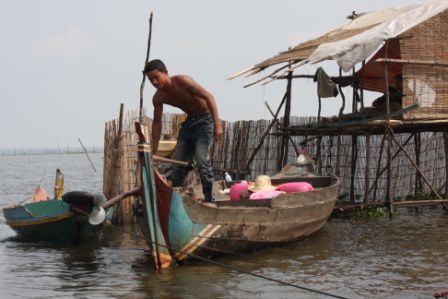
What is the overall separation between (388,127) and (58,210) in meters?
5.44

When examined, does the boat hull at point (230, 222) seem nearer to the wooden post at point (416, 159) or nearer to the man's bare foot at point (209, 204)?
the man's bare foot at point (209, 204)

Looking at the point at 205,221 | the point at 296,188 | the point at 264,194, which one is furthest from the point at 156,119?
the point at 296,188

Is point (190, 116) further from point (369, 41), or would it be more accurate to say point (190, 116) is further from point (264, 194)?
point (369, 41)

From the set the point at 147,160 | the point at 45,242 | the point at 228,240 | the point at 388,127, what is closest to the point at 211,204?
the point at 228,240

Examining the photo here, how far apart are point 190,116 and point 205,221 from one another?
4.63ft

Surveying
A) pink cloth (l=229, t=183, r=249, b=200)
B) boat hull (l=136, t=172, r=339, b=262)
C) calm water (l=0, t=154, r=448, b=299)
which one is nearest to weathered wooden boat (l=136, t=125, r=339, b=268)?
boat hull (l=136, t=172, r=339, b=262)

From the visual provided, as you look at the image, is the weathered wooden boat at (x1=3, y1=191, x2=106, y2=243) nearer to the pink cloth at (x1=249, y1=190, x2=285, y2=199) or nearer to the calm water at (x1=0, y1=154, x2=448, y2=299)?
the calm water at (x1=0, y1=154, x2=448, y2=299)

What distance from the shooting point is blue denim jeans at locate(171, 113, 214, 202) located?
8.31 m

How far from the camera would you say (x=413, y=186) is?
50.2 feet

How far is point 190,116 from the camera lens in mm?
8539

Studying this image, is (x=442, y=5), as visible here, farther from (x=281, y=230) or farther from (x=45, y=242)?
(x=45, y=242)

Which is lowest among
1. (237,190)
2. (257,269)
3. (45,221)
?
(257,269)

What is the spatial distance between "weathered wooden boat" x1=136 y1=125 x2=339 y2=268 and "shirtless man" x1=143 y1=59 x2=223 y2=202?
1.55ft

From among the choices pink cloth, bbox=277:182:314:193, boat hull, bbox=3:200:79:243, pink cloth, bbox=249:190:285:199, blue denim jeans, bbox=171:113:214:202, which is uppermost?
blue denim jeans, bbox=171:113:214:202
